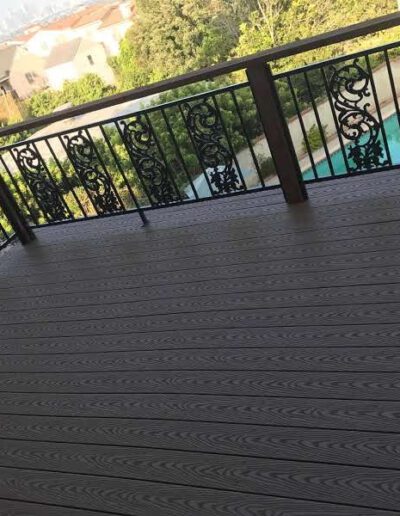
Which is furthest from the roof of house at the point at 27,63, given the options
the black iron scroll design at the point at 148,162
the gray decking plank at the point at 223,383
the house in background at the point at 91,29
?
the gray decking plank at the point at 223,383

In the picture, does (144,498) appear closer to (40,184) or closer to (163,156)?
(163,156)

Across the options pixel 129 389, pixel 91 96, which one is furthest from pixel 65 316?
pixel 91 96

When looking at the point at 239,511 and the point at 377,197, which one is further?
the point at 377,197

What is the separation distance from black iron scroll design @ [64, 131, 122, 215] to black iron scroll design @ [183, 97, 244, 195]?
0.70 m

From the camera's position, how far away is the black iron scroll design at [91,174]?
3.49 metres

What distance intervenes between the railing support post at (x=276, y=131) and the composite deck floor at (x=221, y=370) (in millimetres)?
120

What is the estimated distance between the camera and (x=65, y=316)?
108 inches

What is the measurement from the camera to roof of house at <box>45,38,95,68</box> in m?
42.2

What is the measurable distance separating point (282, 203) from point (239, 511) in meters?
2.00

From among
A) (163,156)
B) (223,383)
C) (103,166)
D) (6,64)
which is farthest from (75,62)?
(223,383)

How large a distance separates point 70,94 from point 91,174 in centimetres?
3667

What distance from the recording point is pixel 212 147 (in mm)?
3244

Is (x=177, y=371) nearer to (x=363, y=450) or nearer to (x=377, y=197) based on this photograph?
(x=363, y=450)

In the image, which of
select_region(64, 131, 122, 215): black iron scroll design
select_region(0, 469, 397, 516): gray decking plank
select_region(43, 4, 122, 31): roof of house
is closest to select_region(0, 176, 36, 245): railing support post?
select_region(64, 131, 122, 215): black iron scroll design
